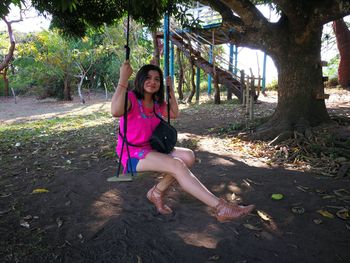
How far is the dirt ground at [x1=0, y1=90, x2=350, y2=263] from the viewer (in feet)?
9.53

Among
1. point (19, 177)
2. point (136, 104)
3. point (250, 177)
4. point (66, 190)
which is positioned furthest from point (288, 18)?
point (19, 177)

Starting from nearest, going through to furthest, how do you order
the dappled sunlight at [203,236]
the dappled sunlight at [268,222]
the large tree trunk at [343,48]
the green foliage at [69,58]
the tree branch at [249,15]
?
the dappled sunlight at [203,236], the dappled sunlight at [268,222], the tree branch at [249,15], the large tree trunk at [343,48], the green foliage at [69,58]

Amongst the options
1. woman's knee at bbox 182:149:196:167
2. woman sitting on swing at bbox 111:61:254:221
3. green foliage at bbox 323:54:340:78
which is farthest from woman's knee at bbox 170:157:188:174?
green foliage at bbox 323:54:340:78

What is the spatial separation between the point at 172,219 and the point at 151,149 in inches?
38.0

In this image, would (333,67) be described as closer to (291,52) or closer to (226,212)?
(291,52)

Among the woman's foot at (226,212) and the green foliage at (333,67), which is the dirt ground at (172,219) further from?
the green foliage at (333,67)

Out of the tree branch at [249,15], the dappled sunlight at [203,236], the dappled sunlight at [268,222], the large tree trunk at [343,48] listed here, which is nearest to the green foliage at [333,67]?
the large tree trunk at [343,48]

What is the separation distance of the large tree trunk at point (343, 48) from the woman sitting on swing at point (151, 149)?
545 inches

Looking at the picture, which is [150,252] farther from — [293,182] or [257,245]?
[293,182]

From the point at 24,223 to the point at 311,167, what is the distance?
402cm

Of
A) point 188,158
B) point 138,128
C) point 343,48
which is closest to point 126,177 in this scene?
point 138,128

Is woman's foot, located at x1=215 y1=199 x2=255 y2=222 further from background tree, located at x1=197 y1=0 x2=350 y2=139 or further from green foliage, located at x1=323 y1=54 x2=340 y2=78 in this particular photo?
green foliage, located at x1=323 y1=54 x2=340 y2=78

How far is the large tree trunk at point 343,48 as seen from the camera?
1460 centimetres

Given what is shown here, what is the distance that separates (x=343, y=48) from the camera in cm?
1503
